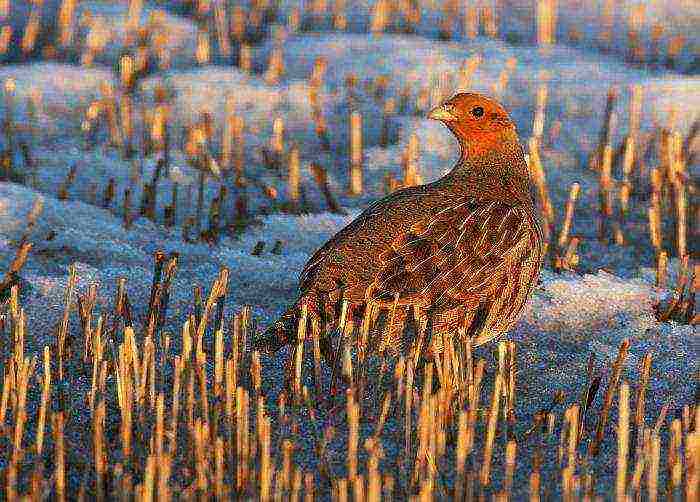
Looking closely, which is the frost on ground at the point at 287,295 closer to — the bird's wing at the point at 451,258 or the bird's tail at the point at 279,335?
the bird's tail at the point at 279,335

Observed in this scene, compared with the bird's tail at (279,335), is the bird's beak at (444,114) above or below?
above

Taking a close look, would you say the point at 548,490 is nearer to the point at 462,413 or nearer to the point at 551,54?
the point at 462,413

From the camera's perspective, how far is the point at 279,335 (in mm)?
3688

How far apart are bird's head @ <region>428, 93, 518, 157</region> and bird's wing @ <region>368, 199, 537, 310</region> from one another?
0.41m

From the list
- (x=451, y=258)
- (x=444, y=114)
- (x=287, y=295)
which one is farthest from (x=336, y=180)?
(x=451, y=258)

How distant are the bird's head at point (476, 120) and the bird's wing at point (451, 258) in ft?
1.36

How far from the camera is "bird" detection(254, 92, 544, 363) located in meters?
3.69

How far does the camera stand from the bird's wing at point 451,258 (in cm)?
370

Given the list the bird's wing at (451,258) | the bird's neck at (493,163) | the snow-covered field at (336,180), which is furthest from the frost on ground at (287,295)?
the bird's neck at (493,163)

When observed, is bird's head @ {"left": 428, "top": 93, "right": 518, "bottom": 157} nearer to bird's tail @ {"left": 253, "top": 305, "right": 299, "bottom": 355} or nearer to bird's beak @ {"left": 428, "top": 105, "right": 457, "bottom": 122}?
bird's beak @ {"left": 428, "top": 105, "right": 457, "bottom": 122}

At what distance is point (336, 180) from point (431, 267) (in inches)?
98.5

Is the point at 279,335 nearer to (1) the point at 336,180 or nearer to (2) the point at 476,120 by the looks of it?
(2) the point at 476,120

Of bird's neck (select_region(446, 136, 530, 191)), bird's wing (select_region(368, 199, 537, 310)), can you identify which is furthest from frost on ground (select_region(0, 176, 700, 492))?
bird's neck (select_region(446, 136, 530, 191))

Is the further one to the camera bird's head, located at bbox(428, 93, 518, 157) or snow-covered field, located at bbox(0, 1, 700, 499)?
bird's head, located at bbox(428, 93, 518, 157)
